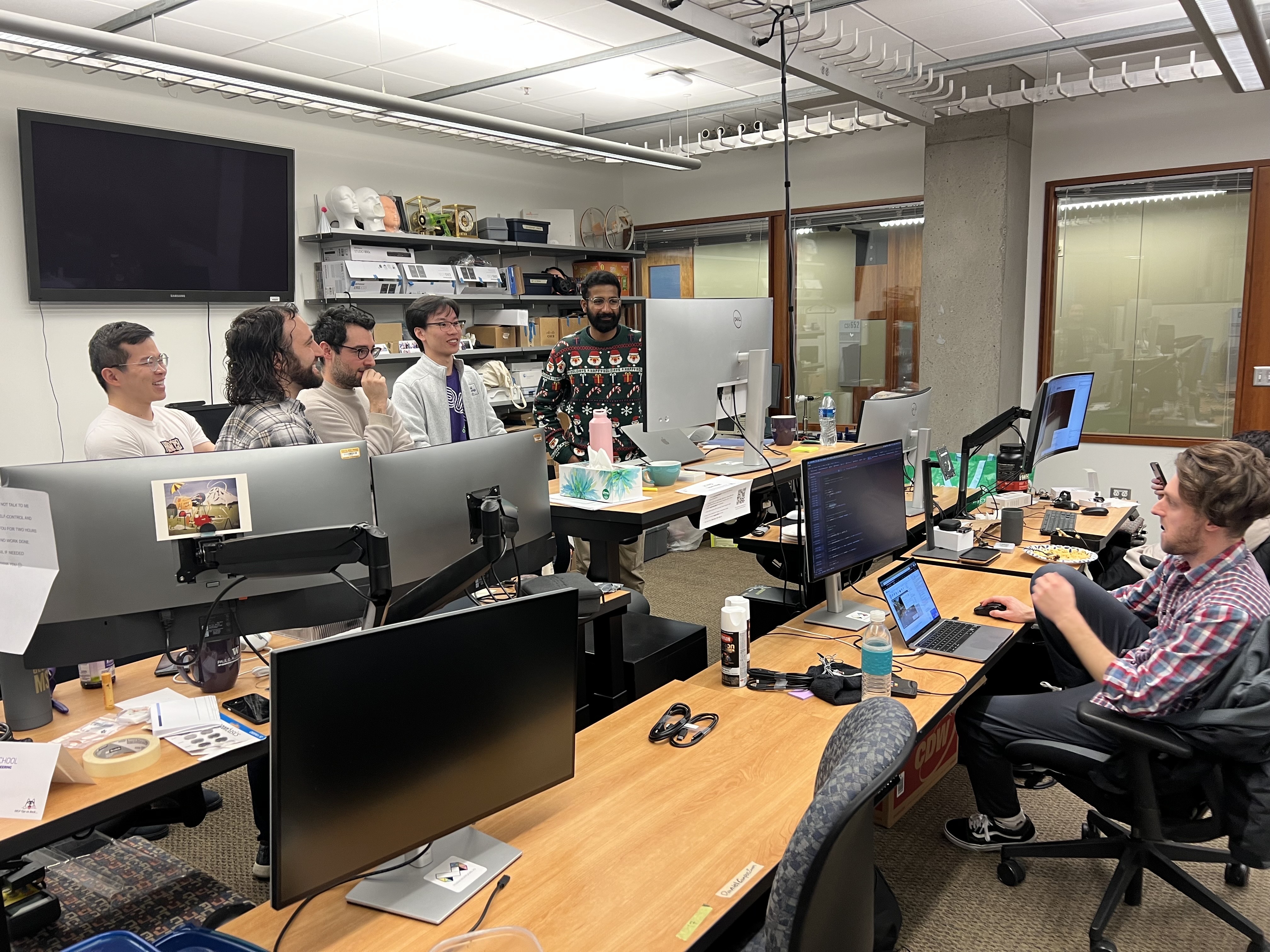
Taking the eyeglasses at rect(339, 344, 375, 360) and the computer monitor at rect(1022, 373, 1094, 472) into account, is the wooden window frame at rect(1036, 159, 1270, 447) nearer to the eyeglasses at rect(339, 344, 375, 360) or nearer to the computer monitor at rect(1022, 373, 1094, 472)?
the computer monitor at rect(1022, 373, 1094, 472)

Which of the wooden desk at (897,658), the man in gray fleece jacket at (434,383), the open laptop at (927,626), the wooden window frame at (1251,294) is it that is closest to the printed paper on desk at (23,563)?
the wooden desk at (897,658)

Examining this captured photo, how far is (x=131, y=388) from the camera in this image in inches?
118

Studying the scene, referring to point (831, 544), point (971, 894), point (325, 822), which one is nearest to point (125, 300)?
point (831, 544)

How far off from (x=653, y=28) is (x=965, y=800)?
3.69m

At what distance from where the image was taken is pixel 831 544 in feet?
7.98

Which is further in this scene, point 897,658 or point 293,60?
point 293,60

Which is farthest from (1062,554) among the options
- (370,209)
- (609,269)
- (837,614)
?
(609,269)

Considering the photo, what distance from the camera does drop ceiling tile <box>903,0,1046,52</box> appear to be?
14.3ft

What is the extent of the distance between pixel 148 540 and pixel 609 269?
20.3ft

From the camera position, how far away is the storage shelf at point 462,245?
220 inches

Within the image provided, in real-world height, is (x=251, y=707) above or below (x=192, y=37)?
below

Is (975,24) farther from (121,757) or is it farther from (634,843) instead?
(121,757)

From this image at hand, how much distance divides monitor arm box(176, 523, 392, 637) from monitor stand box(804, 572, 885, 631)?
4.70 ft

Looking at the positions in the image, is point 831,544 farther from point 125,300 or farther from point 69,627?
point 125,300
